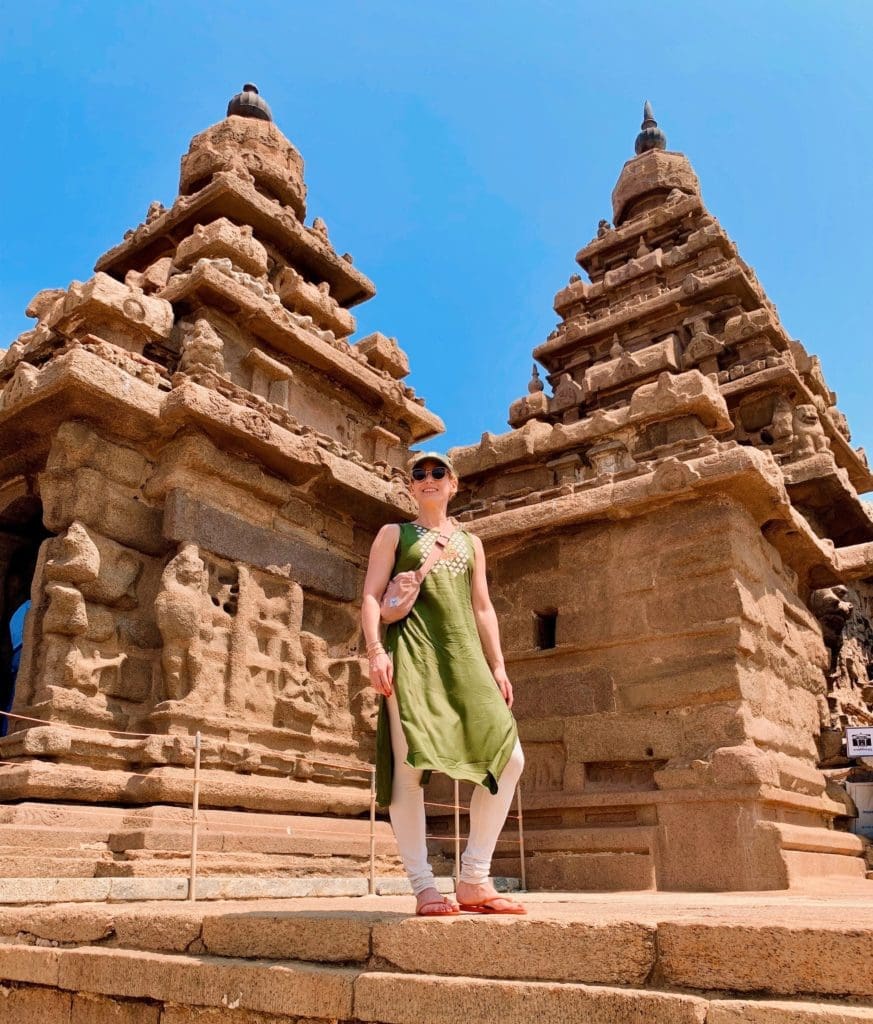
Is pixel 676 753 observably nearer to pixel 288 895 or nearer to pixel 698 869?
pixel 698 869

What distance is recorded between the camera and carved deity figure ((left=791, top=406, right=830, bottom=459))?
13203 mm

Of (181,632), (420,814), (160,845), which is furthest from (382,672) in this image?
(181,632)

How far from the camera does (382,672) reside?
3.54 m

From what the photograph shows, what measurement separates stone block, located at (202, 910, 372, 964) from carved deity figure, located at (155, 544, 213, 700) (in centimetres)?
425

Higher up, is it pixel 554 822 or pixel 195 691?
pixel 195 691

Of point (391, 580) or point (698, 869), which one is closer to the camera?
point (391, 580)

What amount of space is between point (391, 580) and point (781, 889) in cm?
430

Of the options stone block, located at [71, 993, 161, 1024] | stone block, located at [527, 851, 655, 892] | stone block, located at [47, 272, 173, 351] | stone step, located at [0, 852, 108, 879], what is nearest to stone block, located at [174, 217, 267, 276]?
stone block, located at [47, 272, 173, 351]

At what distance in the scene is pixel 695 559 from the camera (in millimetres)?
7840

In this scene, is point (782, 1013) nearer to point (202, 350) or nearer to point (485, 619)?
point (485, 619)

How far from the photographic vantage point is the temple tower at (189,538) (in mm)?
7395

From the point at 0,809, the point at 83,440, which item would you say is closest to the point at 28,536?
the point at 83,440

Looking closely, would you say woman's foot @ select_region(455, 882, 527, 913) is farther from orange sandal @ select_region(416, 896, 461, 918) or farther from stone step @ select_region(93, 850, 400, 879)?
stone step @ select_region(93, 850, 400, 879)

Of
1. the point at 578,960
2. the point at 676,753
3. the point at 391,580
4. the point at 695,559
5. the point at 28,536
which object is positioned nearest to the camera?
the point at 578,960
